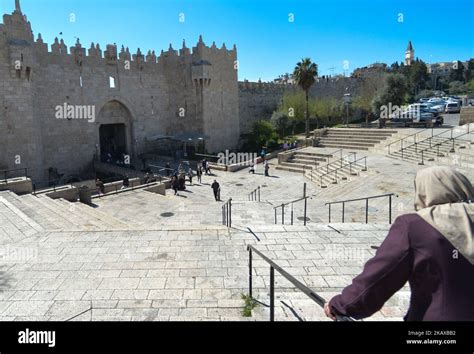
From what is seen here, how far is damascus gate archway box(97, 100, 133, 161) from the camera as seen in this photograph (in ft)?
85.5

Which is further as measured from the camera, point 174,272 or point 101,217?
point 101,217

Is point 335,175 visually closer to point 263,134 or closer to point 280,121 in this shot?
point 263,134

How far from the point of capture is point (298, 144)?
93.4 feet

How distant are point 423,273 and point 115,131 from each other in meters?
28.8

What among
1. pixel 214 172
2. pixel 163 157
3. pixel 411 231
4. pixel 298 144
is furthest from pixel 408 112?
pixel 411 231

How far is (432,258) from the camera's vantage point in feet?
5.59

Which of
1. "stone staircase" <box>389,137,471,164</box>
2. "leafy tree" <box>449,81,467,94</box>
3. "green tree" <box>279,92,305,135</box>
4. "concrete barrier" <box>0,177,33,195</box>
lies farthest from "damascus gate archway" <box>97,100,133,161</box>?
"leafy tree" <box>449,81,467,94</box>

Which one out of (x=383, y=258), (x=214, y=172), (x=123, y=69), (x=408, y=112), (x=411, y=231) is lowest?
(x=214, y=172)

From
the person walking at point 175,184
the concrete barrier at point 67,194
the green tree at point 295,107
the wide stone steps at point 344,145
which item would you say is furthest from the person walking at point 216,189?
the green tree at point 295,107

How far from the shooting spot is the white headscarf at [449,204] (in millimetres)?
1689

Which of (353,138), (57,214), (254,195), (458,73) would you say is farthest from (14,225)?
(458,73)

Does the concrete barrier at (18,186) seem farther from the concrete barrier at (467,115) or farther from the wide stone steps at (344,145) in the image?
the concrete barrier at (467,115)
